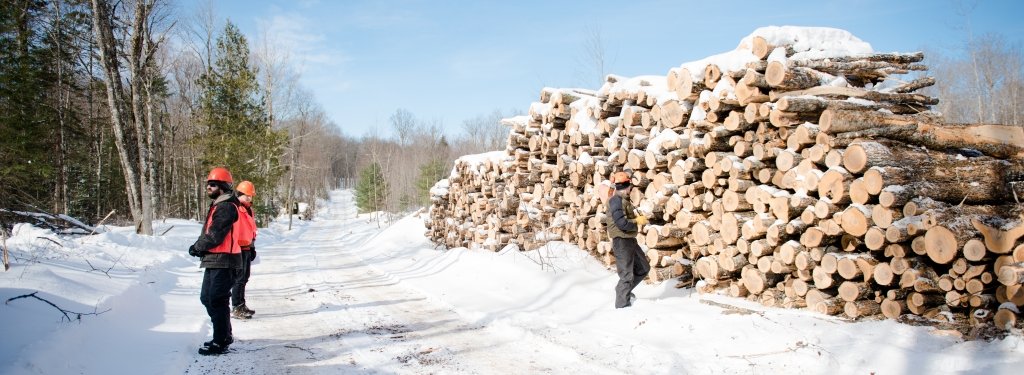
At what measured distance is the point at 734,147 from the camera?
6.04 m

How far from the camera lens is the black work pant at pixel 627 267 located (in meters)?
6.02

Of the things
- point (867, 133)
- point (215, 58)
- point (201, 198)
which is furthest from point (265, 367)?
point (201, 198)

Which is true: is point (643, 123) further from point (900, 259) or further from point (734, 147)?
point (900, 259)

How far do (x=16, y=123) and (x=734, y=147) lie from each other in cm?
2221

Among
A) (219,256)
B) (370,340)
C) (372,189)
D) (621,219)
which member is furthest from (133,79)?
(372,189)

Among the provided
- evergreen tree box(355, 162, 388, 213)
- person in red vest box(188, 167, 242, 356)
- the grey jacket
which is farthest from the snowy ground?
evergreen tree box(355, 162, 388, 213)

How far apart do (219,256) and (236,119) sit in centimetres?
2284

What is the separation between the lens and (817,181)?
5016 millimetres

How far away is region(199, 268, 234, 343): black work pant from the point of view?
4938 mm

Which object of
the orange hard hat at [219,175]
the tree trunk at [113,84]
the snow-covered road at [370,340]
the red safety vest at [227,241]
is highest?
the tree trunk at [113,84]

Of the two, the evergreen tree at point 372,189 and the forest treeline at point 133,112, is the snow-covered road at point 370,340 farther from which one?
the evergreen tree at point 372,189

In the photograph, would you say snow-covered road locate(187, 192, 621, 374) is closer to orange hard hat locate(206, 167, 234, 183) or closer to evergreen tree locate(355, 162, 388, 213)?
orange hard hat locate(206, 167, 234, 183)

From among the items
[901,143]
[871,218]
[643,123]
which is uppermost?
[643,123]

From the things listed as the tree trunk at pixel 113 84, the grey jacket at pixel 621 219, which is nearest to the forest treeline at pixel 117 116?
the tree trunk at pixel 113 84
